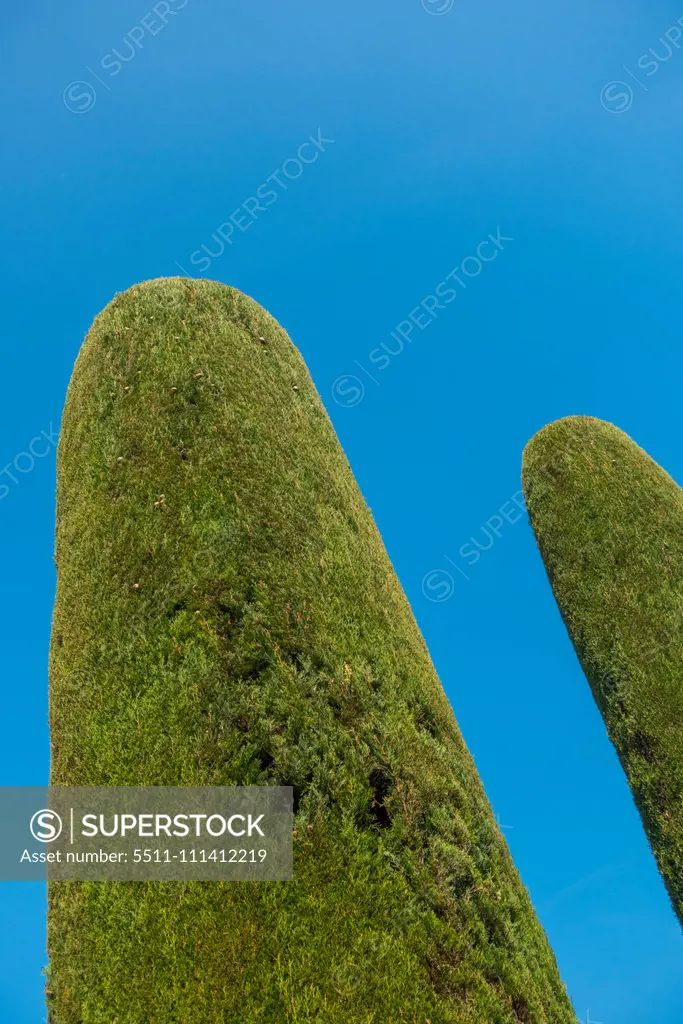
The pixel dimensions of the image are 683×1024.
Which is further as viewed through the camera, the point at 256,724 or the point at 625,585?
Answer: the point at 625,585

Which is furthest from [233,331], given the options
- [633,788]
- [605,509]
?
[633,788]

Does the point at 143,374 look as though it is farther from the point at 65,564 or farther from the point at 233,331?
the point at 65,564

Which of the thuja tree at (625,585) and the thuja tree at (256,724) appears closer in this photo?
the thuja tree at (256,724)

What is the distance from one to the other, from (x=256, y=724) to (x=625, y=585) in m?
8.28
